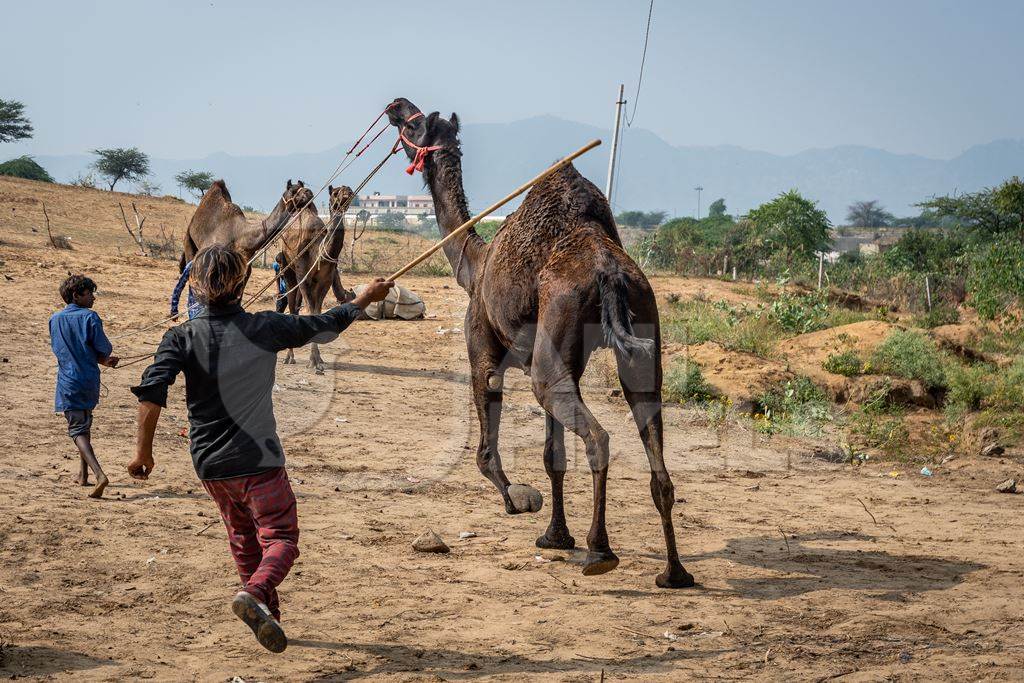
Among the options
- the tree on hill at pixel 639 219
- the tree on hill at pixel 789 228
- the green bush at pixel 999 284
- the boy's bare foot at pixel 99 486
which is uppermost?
the tree on hill at pixel 639 219

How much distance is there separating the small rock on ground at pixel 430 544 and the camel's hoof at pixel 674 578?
141 cm

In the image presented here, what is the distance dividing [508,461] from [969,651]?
5032 mm

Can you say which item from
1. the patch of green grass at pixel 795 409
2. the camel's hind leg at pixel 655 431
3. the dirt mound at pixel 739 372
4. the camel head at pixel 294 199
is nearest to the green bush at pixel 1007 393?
the patch of green grass at pixel 795 409

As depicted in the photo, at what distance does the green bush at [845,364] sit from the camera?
12242 mm

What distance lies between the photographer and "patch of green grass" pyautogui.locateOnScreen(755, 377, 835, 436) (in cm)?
1065

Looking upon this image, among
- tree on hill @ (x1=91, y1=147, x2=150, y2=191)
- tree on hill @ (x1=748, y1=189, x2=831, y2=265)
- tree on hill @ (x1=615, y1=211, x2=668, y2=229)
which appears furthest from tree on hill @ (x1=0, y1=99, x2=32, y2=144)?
tree on hill @ (x1=615, y1=211, x2=668, y2=229)

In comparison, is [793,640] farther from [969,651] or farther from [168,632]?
[168,632]

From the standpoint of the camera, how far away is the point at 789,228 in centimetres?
3475

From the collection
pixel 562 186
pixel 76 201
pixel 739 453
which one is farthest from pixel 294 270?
pixel 76 201

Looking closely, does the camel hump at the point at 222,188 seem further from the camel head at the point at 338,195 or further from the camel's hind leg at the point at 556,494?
the camel's hind leg at the point at 556,494

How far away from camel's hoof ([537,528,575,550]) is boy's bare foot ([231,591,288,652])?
265 centimetres

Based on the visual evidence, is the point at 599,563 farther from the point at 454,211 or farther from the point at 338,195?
the point at 338,195

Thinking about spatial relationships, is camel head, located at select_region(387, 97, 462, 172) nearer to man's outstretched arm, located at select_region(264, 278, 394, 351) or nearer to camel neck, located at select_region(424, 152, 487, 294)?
camel neck, located at select_region(424, 152, 487, 294)

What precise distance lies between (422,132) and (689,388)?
5239 millimetres
